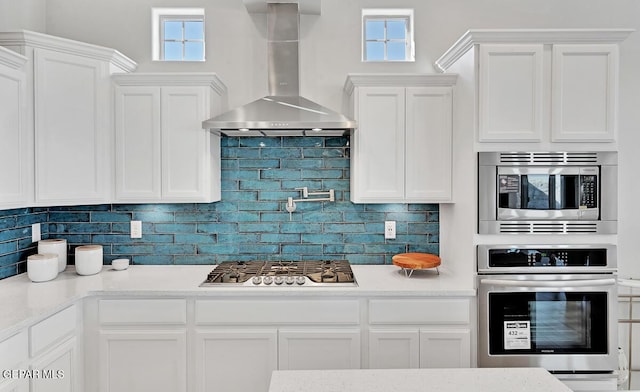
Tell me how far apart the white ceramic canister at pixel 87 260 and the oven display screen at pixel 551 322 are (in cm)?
260

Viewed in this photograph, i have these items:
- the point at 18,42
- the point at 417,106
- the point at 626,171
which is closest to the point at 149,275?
the point at 18,42

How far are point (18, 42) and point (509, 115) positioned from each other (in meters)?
2.94

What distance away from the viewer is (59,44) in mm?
→ 2564

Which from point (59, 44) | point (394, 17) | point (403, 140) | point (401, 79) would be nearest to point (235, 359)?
point (403, 140)

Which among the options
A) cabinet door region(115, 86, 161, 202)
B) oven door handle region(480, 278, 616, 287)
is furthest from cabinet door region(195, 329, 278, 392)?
oven door handle region(480, 278, 616, 287)

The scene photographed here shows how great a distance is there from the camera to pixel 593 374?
247 cm

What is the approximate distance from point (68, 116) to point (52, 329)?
1.30 metres

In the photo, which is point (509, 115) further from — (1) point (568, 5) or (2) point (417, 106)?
(1) point (568, 5)

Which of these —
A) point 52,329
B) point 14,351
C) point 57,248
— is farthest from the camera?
point 57,248

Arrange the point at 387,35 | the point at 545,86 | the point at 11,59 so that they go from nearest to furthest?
the point at 11,59, the point at 545,86, the point at 387,35

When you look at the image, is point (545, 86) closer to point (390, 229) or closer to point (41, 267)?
point (390, 229)

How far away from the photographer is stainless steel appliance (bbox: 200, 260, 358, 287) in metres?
2.62

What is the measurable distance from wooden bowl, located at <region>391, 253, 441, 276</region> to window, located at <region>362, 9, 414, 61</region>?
155 centimetres

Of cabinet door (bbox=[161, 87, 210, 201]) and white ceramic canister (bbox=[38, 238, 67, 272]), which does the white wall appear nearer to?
cabinet door (bbox=[161, 87, 210, 201])
